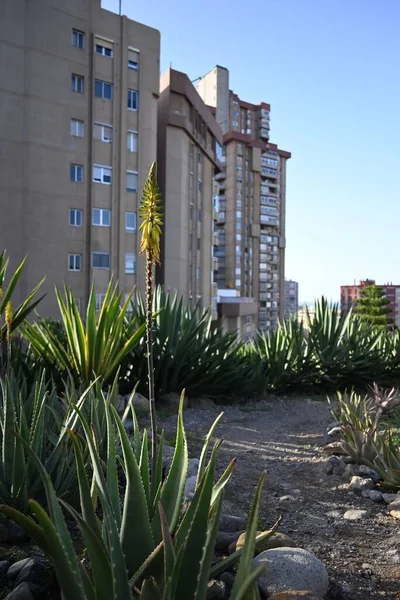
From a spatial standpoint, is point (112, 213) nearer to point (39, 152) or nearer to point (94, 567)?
Result: point (39, 152)

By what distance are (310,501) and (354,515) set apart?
0.38 meters

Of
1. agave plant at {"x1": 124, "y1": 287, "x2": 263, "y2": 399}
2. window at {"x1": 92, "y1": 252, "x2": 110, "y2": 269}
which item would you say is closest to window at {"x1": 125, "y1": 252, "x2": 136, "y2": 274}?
window at {"x1": 92, "y1": 252, "x2": 110, "y2": 269}

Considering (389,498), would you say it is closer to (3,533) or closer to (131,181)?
(3,533)

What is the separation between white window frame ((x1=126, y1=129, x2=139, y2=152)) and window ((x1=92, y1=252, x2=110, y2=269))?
6097 millimetres

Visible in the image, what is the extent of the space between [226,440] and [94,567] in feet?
13.6

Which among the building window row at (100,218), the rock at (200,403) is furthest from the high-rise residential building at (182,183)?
the rock at (200,403)

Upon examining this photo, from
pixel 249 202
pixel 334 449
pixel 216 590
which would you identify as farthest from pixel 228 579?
pixel 249 202

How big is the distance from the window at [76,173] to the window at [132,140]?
315cm

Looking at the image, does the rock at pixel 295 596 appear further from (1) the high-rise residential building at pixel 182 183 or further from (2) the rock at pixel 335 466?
(1) the high-rise residential building at pixel 182 183

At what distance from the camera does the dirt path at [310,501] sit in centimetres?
263

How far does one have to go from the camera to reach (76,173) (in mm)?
27703

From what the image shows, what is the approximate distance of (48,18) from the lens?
85.6 feet

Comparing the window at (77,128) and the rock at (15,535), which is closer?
the rock at (15,535)

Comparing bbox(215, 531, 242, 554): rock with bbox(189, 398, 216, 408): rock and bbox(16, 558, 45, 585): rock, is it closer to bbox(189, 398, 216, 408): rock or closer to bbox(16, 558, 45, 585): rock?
bbox(16, 558, 45, 585): rock
